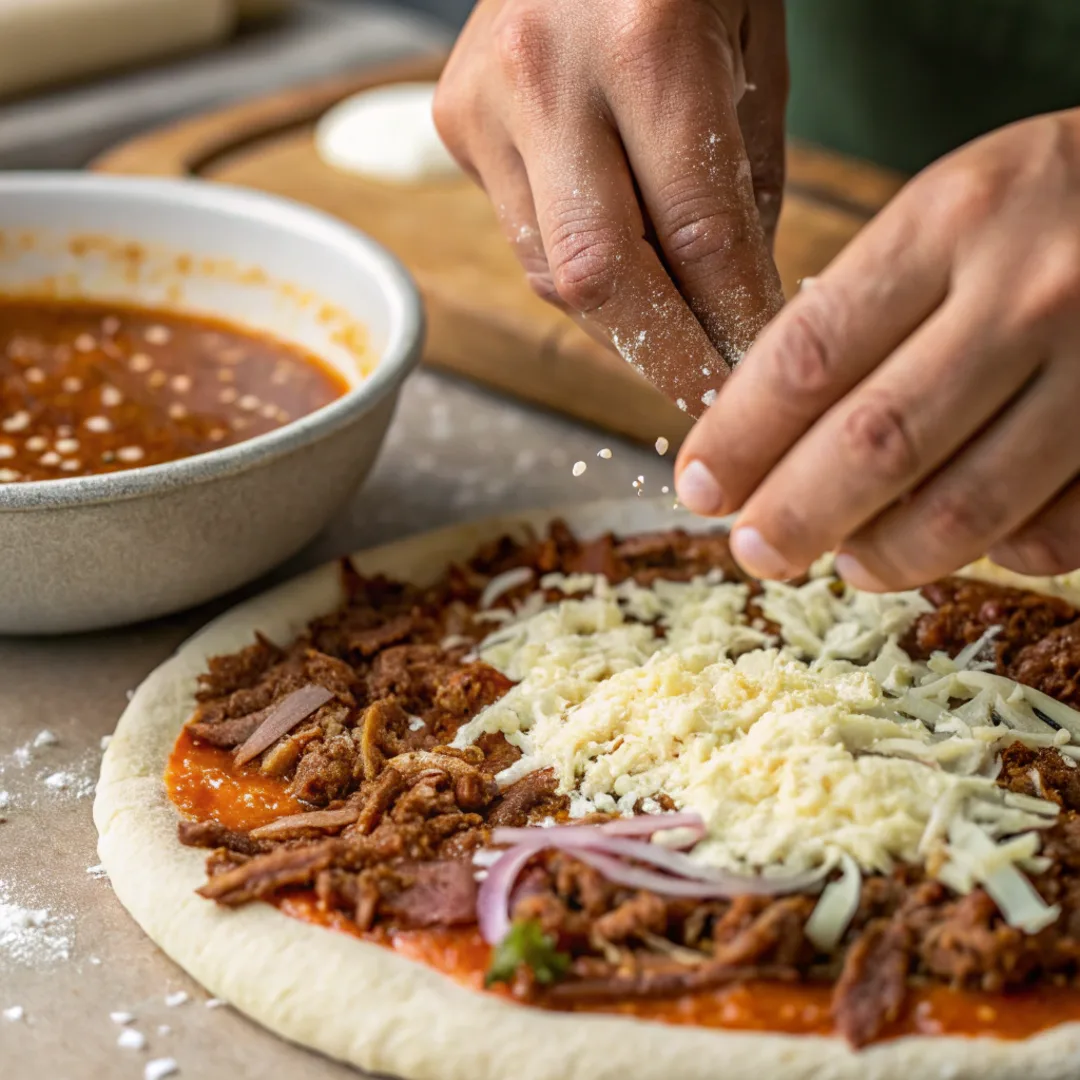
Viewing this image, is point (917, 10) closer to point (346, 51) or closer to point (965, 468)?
point (346, 51)

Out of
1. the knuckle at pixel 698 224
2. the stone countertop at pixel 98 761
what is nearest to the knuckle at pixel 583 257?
the knuckle at pixel 698 224

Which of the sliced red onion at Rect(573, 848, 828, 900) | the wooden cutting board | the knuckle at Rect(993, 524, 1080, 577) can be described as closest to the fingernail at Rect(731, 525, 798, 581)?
the knuckle at Rect(993, 524, 1080, 577)

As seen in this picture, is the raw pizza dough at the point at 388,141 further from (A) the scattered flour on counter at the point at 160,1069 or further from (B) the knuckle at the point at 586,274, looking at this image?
(A) the scattered flour on counter at the point at 160,1069

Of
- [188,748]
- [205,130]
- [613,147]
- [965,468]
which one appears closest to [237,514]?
[188,748]

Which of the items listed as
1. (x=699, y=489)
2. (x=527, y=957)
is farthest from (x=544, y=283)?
(x=527, y=957)

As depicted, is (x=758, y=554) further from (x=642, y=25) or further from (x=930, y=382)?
(x=642, y=25)

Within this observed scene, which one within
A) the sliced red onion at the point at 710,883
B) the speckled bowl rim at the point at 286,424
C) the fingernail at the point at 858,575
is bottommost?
the sliced red onion at the point at 710,883

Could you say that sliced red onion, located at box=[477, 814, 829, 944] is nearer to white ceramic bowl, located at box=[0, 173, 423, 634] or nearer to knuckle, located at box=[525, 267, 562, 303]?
white ceramic bowl, located at box=[0, 173, 423, 634]
